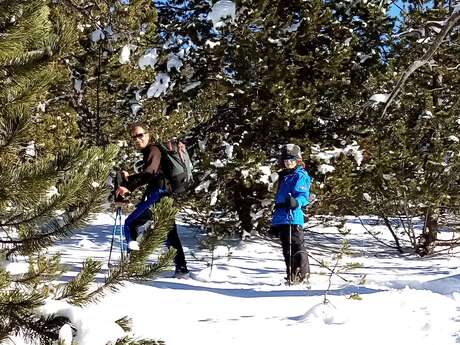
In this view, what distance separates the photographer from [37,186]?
285 cm

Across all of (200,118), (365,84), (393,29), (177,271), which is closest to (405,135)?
(365,84)

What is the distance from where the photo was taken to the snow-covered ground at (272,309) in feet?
13.6

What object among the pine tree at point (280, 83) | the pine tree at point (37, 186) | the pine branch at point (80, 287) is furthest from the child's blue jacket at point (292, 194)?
the pine branch at point (80, 287)

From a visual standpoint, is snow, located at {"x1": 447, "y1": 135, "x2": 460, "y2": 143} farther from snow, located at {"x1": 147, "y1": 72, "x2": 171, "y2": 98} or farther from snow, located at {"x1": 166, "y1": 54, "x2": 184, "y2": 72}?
snow, located at {"x1": 147, "y1": 72, "x2": 171, "y2": 98}

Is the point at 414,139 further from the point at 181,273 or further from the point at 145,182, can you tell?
the point at 145,182

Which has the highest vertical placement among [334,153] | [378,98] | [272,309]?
[378,98]

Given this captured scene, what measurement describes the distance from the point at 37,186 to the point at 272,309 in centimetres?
289

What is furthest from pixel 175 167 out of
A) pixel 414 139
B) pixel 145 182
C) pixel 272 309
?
pixel 414 139

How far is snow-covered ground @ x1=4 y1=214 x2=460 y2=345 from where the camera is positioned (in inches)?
163

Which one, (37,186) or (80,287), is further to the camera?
(80,287)

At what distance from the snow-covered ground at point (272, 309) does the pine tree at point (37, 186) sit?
237 mm

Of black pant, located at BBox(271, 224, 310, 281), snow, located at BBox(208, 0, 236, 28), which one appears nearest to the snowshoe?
black pant, located at BBox(271, 224, 310, 281)

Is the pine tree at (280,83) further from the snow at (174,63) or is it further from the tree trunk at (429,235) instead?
the tree trunk at (429,235)

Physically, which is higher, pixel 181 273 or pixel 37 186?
pixel 37 186
